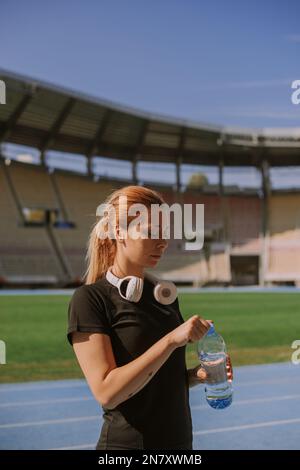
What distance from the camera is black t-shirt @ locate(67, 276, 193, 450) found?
1810 millimetres

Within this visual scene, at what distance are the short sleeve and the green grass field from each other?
705 cm

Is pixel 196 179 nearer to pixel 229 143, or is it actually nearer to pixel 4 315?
pixel 229 143

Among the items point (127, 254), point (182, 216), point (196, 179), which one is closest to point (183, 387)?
point (127, 254)

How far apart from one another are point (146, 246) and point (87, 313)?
249mm

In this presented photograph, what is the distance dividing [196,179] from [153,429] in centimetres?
4958

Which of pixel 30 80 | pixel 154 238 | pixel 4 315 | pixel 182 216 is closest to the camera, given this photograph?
pixel 154 238

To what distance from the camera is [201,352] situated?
202 centimetres

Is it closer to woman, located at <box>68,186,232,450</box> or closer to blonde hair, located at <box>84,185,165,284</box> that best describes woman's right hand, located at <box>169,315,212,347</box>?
woman, located at <box>68,186,232,450</box>

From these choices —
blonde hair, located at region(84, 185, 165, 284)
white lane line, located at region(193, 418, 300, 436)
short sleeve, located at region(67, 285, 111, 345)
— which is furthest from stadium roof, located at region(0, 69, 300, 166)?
short sleeve, located at region(67, 285, 111, 345)

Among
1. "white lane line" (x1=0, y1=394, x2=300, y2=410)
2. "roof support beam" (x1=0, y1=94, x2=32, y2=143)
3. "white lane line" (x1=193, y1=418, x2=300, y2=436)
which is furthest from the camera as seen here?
"roof support beam" (x1=0, y1=94, x2=32, y2=143)

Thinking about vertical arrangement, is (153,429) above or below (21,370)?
above

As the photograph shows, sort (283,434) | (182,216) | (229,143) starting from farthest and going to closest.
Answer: (229,143), (283,434), (182,216)

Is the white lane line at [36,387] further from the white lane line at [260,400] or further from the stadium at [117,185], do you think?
the stadium at [117,185]

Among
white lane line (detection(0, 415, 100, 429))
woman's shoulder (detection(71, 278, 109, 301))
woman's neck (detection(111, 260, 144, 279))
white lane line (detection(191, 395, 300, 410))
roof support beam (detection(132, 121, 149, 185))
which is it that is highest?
woman's neck (detection(111, 260, 144, 279))
